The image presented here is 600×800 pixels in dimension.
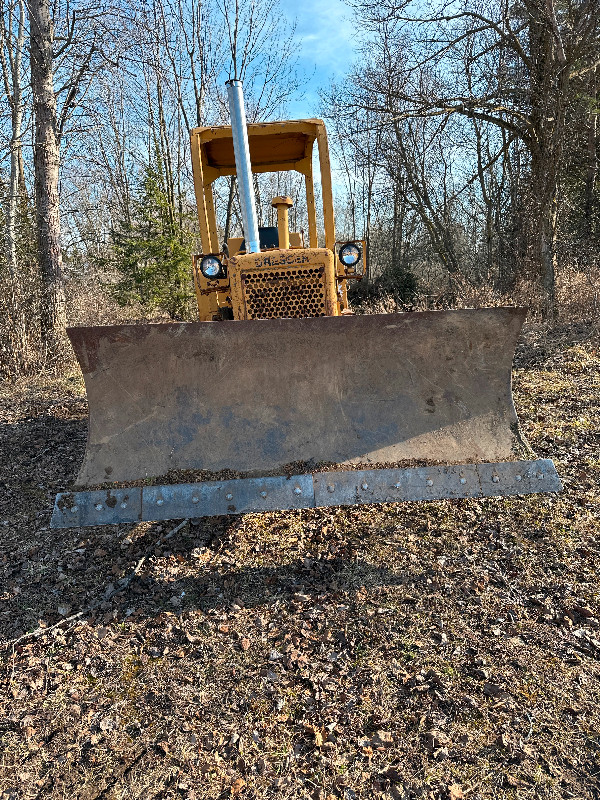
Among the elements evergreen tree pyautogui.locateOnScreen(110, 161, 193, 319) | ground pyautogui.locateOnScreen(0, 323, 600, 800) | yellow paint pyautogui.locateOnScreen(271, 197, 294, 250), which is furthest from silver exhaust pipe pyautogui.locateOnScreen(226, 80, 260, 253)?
evergreen tree pyautogui.locateOnScreen(110, 161, 193, 319)

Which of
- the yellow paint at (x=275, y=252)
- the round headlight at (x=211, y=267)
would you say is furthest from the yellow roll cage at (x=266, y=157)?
the round headlight at (x=211, y=267)

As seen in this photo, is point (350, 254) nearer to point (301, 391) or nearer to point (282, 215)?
point (282, 215)

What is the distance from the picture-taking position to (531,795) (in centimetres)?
183

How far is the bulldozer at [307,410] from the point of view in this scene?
10.6ft

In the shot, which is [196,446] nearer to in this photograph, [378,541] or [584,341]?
[378,541]

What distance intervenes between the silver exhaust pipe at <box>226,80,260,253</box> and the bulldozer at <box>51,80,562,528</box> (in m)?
1.01

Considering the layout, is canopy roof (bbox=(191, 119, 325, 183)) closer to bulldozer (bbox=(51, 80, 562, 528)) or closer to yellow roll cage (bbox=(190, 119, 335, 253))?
yellow roll cage (bbox=(190, 119, 335, 253))

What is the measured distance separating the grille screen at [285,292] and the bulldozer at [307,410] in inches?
22.6

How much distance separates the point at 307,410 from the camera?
358 centimetres

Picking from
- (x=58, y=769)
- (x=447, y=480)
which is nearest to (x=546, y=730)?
(x=447, y=480)

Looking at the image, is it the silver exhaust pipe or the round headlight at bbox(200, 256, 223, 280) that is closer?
the silver exhaust pipe

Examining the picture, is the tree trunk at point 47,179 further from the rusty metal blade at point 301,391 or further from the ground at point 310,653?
the rusty metal blade at point 301,391

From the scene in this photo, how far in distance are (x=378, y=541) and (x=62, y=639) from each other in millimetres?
1809

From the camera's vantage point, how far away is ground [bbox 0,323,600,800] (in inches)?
77.7
